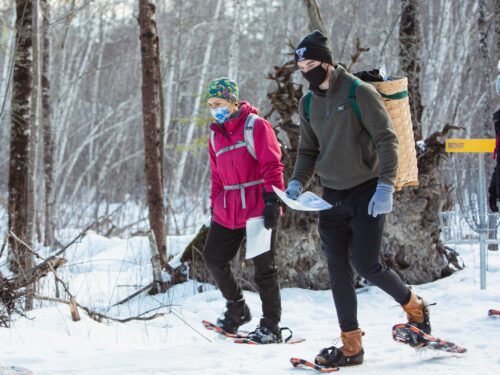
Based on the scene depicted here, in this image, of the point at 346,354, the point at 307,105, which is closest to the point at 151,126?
Result: the point at 307,105

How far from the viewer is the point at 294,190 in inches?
150

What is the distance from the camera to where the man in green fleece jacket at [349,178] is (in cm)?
342

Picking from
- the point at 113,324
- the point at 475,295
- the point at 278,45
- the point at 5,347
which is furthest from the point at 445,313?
the point at 278,45

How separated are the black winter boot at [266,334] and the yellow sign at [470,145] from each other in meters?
2.51

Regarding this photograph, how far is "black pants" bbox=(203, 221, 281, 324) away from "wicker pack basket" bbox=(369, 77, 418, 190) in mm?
1148

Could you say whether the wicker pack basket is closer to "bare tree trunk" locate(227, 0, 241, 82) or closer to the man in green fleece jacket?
the man in green fleece jacket

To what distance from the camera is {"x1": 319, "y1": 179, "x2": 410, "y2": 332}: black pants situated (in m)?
3.46

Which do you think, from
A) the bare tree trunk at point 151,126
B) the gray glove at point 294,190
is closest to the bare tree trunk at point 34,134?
the bare tree trunk at point 151,126

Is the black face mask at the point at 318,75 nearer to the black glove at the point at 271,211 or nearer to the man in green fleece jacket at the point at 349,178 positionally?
the man in green fleece jacket at the point at 349,178

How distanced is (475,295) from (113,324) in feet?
11.0

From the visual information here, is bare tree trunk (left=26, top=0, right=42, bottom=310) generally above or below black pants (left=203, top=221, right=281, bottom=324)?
above

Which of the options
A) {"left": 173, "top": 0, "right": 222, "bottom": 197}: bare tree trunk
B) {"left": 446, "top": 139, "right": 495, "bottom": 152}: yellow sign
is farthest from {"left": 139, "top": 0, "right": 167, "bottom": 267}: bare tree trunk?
{"left": 173, "top": 0, "right": 222, "bottom": 197}: bare tree trunk

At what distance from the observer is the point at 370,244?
3457 mm

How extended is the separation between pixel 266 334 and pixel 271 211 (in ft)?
3.13
